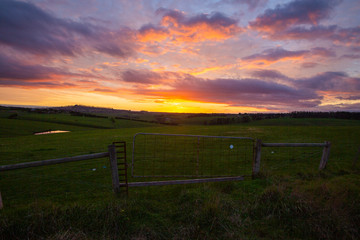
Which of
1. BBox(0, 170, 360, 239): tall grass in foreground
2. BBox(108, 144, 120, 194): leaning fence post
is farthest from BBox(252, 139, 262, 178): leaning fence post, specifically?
BBox(108, 144, 120, 194): leaning fence post

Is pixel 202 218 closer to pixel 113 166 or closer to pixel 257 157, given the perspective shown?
pixel 113 166

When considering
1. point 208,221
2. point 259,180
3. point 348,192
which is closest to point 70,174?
point 208,221

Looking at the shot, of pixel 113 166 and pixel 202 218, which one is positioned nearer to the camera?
pixel 202 218

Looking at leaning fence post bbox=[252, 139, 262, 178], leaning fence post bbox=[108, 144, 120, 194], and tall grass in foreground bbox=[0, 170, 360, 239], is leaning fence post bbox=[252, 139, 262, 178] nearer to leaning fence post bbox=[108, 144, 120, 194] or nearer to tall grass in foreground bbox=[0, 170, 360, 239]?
tall grass in foreground bbox=[0, 170, 360, 239]

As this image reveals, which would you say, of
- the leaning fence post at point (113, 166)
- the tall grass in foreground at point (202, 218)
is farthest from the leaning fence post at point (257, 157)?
the leaning fence post at point (113, 166)

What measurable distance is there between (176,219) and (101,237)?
166 cm

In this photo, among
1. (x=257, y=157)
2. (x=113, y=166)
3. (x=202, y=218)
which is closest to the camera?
(x=202, y=218)

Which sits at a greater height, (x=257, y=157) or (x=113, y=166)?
(x=113, y=166)

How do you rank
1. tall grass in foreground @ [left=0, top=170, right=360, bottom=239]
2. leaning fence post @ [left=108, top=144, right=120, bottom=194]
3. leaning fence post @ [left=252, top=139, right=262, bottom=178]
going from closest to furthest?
1. tall grass in foreground @ [left=0, top=170, right=360, bottom=239]
2. leaning fence post @ [left=108, top=144, right=120, bottom=194]
3. leaning fence post @ [left=252, top=139, right=262, bottom=178]

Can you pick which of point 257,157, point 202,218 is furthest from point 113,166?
point 257,157

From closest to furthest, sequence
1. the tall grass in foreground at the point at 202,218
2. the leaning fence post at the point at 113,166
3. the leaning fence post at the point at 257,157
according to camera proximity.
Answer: the tall grass in foreground at the point at 202,218 → the leaning fence post at the point at 113,166 → the leaning fence post at the point at 257,157

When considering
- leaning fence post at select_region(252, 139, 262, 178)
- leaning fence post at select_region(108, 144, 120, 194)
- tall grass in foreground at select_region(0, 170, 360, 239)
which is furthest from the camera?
leaning fence post at select_region(252, 139, 262, 178)

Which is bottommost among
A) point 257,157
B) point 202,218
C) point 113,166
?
point 202,218

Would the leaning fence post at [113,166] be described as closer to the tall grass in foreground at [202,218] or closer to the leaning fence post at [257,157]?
the tall grass in foreground at [202,218]
